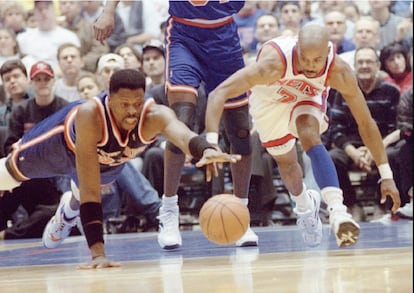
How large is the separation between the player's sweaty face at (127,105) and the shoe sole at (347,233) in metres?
1.22

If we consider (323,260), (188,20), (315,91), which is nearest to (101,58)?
(188,20)

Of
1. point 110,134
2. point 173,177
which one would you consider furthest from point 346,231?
point 173,177

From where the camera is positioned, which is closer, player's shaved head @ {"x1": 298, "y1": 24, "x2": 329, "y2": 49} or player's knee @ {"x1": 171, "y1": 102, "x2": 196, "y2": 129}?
player's shaved head @ {"x1": 298, "y1": 24, "x2": 329, "y2": 49}

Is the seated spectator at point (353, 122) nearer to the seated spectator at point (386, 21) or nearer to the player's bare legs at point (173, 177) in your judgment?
the seated spectator at point (386, 21)

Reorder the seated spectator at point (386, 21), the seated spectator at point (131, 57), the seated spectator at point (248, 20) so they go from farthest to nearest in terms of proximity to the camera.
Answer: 1. the seated spectator at point (248, 20)
2. the seated spectator at point (386, 21)
3. the seated spectator at point (131, 57)

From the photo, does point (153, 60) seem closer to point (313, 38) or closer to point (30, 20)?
point (30, 20)

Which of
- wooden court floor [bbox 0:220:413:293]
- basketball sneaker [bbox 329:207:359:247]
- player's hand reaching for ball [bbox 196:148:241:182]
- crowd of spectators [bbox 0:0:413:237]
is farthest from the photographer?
crowd of spectators [bbox 0:0:413:237]

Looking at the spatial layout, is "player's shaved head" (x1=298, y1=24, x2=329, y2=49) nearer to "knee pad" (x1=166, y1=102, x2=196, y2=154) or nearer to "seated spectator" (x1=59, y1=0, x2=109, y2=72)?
"knee pad" (x1=166, y1=102, x2=196, y2=154)

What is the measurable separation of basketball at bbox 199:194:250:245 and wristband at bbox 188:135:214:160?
388 millimetres

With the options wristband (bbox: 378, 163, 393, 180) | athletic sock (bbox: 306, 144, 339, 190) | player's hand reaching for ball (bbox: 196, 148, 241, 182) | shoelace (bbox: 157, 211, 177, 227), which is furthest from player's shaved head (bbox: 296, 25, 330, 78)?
shoelace (bbox: 157, 211, 177, 227)

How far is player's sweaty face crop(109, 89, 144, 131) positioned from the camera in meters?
4.41

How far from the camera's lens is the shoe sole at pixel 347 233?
4.25 metres

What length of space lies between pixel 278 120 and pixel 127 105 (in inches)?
49.4

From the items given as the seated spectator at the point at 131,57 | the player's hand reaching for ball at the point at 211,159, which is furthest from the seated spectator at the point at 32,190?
the player's hand reaching for ball at the point at 211,159
